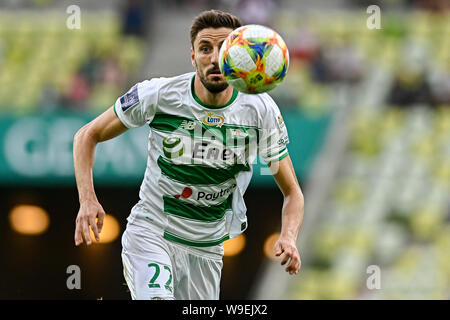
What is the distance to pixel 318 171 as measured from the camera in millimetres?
15016

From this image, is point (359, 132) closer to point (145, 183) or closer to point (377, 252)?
point (377, 252)

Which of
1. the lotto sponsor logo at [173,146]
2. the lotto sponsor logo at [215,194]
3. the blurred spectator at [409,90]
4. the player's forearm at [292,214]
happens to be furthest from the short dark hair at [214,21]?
the blurred spectator at [409,90]

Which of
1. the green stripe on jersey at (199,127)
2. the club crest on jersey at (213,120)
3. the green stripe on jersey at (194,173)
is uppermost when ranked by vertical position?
the club crest on jersey at (213,120)

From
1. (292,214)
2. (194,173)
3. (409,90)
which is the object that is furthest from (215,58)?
(409,90)

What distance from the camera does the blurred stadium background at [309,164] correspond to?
14234 millimetres

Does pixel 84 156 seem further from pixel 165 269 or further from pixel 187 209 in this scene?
pixel 165 269

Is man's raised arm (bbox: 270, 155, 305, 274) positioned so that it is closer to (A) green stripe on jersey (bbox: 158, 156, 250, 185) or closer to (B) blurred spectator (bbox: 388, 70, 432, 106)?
(A) green stripe on jersey (bbox: 158, 156, 250, 185)

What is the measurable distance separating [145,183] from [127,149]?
7209mm

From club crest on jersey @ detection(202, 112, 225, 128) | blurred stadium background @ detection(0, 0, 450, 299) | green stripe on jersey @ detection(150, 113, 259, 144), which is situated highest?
club crest on jersey @ detection(202, 112, 225, 128)

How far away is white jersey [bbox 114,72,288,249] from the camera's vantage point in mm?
6609

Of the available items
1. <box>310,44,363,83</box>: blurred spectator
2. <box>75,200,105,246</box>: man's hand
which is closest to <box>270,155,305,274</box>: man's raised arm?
<box>75,200,105,246</box>: man's hand

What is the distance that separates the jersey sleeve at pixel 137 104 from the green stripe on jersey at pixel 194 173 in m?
0.35

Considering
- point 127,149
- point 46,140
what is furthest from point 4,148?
point 127,149

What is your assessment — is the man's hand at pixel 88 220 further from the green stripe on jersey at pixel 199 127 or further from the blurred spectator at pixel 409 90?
the blurred spectator at pixel 409 90
